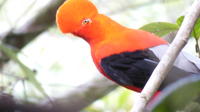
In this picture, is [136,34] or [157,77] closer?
[157,77]

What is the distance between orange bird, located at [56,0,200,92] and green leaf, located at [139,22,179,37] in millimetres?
138

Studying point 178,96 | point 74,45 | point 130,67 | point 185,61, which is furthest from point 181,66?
point 74,45

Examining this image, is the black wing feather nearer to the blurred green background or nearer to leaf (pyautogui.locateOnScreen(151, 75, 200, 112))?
leaf (pyautogui.locateOnScreen(151, 75, 200, 112))

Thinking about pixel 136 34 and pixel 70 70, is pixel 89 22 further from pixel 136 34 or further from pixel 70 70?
pixel 70 70

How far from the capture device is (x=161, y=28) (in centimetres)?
130

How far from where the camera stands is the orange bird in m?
1.10

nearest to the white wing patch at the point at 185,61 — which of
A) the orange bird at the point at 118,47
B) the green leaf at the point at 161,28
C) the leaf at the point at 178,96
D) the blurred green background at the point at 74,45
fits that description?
the orange bird at the point at 118,47

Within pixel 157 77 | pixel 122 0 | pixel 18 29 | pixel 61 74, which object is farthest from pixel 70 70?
pixel 157 77

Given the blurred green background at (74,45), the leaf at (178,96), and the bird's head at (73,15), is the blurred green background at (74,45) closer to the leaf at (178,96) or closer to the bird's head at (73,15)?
the bird's head at (73,15)

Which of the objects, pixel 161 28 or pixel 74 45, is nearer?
Answer: pixel 161 28

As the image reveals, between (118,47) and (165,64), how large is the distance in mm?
364

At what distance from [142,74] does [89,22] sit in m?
0.22

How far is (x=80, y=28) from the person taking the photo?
1.15 meters

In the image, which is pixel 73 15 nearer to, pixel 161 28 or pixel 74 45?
pixel 161 28
